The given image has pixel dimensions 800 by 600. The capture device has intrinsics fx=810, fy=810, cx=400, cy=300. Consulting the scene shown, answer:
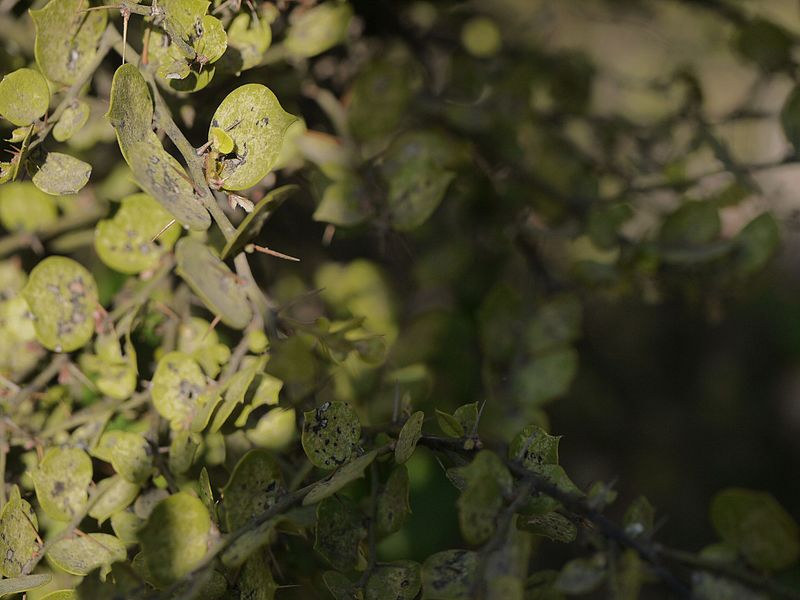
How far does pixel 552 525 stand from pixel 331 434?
12 cm

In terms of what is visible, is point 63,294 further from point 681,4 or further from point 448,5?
point 681,4

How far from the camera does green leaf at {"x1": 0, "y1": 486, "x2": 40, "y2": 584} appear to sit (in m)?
0.42

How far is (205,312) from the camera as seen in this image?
0.62 m

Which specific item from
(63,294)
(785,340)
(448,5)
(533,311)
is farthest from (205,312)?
(785,340)

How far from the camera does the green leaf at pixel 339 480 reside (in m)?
0.38

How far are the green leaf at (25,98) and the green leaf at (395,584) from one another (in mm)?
290

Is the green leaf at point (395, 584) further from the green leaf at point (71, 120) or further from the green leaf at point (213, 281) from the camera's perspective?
the green leaf at point (71, 120)

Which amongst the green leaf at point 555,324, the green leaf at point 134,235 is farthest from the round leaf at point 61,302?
the green leaf at point 555,324

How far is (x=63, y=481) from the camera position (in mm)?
457

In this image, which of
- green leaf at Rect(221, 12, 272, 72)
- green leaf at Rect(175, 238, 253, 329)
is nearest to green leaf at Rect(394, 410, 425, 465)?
green leaf at Rect(175, 238, 253, 329)

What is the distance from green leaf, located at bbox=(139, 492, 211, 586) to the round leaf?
18cm

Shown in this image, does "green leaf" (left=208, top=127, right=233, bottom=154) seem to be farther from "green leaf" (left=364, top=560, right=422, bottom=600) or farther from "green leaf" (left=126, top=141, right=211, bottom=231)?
"green leaf" (left=364, top=560, right=422, bottom=600)

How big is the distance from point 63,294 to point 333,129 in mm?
309

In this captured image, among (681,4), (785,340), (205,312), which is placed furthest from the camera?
(785,340)
